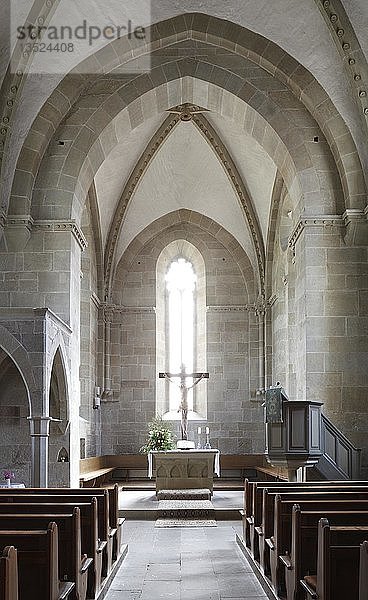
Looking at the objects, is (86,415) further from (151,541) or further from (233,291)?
(151,541)

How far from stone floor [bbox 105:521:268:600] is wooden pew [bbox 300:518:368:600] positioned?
271cm

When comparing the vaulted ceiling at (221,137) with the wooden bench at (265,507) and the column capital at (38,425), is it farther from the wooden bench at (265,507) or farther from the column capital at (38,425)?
the wooden bench at (265,507)

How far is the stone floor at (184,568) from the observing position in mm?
8000

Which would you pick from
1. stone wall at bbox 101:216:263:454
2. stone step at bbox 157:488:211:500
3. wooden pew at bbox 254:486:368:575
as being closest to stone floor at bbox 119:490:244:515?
stone step at bbox 157:488:211:500

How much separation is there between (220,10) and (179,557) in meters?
9.20

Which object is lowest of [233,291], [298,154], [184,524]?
[184,524]

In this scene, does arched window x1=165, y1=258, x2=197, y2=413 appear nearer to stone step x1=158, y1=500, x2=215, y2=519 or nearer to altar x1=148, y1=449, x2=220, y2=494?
altar x1=148, y1=449, x2=220, y2=494

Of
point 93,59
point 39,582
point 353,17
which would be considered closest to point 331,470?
point 353,17

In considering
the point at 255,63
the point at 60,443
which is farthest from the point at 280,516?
the point at 255,63

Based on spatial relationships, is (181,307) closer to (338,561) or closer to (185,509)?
(185,509)

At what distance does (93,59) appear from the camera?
15250 mm

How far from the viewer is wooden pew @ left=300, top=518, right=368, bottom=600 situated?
16.8 feet

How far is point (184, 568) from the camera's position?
30.9 feet

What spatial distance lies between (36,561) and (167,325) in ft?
62.2
